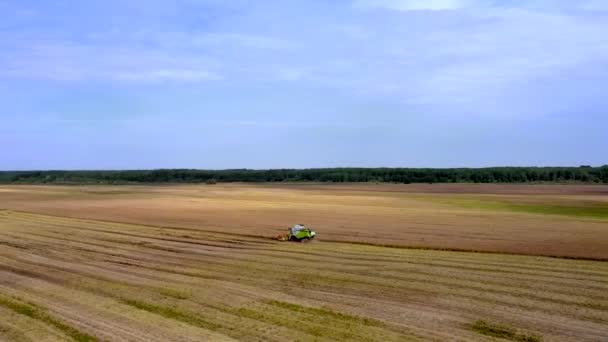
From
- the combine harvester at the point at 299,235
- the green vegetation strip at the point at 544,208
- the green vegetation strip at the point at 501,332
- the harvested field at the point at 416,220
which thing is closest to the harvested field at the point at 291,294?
the green vegetation strip at the point at 501,332

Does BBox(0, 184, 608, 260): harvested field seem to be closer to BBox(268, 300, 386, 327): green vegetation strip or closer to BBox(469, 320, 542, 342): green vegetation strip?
BBox(469, 320, 542, 342): green vegetation strip

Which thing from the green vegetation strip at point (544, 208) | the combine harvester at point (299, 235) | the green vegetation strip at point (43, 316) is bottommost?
the green vegetation strip at point (43, 316)

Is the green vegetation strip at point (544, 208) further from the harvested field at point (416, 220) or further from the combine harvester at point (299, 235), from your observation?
the combine harvester at point (299, 235)

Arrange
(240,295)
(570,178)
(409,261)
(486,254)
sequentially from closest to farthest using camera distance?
(240,295) < (409,261) < (486,254) < (570,178)

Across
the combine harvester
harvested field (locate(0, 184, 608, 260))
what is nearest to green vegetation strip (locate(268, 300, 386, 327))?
harvested field (locate(0, 184, 608, 260))

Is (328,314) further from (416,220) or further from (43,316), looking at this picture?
(416,220)

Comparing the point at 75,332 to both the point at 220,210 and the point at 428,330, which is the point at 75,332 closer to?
the point at 428,330

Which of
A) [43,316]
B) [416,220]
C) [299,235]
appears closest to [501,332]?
[43,316]

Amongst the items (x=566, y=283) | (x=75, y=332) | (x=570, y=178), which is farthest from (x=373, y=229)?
(x=570, y=178)
